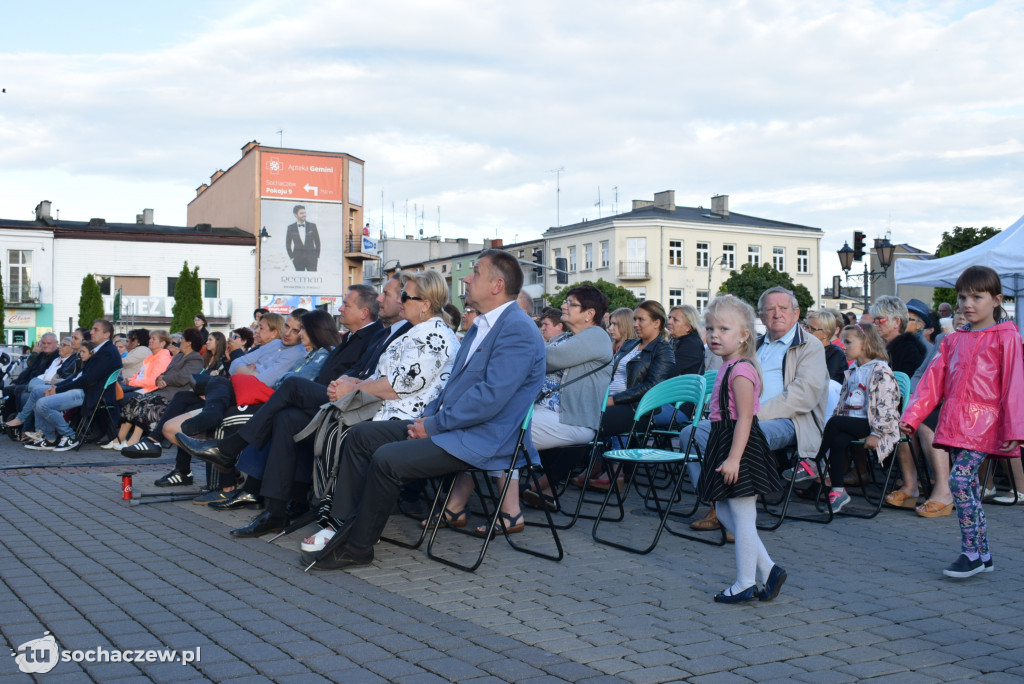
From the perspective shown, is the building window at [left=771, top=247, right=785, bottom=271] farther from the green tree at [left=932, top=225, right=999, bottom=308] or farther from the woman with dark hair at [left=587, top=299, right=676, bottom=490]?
the woman with dark hair at [left=587, top=299, right=676, bottom=490]

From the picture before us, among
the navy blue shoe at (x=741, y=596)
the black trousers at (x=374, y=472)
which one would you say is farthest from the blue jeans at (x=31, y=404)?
the navy blue shoe at (x=741, y=596)

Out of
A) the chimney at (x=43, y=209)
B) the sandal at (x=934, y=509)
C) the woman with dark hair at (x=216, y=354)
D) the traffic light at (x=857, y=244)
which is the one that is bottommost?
the sandal at (x=934, y=509)

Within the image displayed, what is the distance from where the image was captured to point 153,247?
182 ft

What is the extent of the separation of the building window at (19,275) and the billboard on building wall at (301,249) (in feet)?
43.7

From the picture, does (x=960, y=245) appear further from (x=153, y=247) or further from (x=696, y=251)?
(x=153, y=247)

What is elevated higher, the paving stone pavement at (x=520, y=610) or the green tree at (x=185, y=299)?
the green tree at (x=185, y=299)

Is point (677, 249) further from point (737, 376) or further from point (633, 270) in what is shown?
point (737, 376)

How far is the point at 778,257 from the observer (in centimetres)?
6762

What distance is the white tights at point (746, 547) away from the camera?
4660mm

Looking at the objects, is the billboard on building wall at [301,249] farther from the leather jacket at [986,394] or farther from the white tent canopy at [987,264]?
the leather jacket at [986,394]

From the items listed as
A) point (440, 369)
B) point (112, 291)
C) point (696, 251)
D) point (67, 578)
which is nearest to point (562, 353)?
point (440, 369)


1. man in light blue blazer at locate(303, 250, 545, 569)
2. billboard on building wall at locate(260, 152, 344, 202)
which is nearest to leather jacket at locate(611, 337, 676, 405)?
man in light blue blazer at locate(303, 250, 545, 569)

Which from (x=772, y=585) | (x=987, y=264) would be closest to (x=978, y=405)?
(x=772, y=585)

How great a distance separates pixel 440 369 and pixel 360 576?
1480mm
